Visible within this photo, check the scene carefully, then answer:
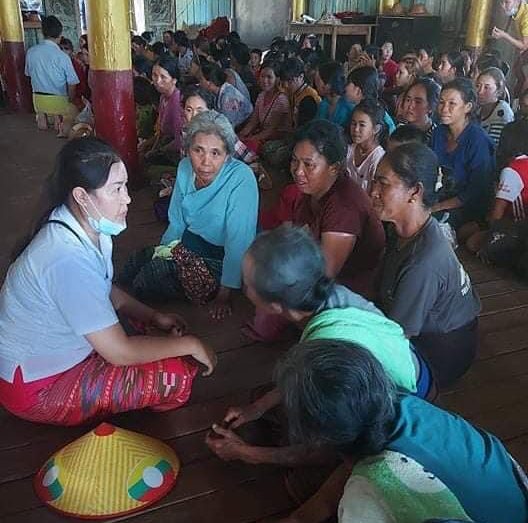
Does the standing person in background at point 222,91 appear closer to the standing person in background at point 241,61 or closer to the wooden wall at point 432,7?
the standing person in background at point 241,61

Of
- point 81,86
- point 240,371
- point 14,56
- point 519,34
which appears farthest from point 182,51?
point 240,371

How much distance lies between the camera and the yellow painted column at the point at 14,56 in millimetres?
7145

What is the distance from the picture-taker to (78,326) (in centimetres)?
158

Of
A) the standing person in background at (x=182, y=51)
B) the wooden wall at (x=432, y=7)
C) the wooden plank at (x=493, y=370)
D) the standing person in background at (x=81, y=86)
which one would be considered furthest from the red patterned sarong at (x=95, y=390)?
the wooden wall at (x=432, y=7)

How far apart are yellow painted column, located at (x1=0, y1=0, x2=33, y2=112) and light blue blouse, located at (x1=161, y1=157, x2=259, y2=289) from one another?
5.66 m

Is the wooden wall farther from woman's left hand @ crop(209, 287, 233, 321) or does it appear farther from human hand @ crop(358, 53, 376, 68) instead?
woman's left hand @ crop(209, 287, 233, 321)

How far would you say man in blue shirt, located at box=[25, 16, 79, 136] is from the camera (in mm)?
6422

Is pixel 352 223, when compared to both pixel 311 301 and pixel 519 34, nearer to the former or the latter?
pixel 311 301

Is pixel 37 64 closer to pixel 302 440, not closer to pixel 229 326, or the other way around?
pixel 229 326

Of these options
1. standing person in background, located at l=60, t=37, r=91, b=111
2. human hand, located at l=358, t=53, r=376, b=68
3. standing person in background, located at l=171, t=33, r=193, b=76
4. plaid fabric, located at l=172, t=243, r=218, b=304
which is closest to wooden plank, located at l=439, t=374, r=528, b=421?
plaid fabric, located at l=172, t=243, r=218, b=304

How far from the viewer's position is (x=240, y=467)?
173cm

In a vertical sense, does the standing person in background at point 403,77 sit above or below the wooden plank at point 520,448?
above

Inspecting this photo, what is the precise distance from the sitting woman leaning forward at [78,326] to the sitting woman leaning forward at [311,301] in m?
0.39

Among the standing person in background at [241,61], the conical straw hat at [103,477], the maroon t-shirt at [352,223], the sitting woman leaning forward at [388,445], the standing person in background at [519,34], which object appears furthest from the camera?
the standing person in background at [241,61]
